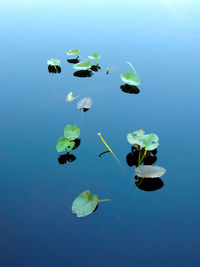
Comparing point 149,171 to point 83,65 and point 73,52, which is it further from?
point 73,52

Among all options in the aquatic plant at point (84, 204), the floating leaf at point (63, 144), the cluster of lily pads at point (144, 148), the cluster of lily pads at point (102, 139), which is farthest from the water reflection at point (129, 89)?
the aquatic plant at point (84, 204)

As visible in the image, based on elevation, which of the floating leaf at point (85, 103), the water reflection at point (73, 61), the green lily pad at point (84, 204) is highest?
the water reflection at point (73, 61)

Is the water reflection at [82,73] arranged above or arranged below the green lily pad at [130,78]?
above

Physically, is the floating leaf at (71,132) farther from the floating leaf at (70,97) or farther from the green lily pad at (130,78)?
the green lily pad at (130,78)

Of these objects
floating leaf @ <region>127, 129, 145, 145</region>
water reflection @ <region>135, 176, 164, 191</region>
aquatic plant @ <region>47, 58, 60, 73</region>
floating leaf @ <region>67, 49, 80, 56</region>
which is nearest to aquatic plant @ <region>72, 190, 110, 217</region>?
water reflection @ <region>135, 176, 164, 191</region>

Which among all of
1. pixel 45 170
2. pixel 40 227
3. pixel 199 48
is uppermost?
pixel 199 48

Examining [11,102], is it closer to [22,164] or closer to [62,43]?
[22,164]

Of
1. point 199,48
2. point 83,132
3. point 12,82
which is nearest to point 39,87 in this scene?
point 12,82

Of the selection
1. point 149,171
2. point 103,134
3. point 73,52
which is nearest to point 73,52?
point 73,52
